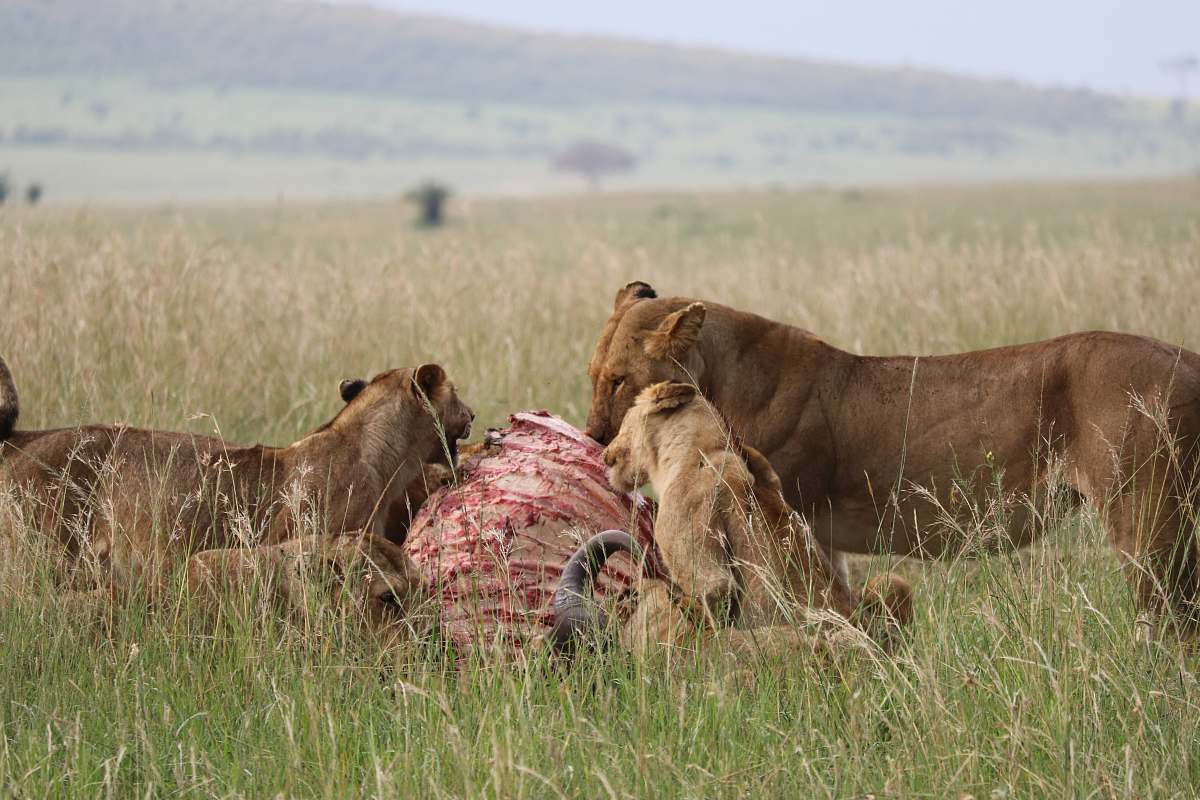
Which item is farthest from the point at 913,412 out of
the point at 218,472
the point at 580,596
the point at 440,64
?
the point at 440,64

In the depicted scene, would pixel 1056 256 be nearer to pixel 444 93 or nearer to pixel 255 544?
pixel 255 544

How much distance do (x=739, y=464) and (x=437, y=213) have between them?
1692 inches

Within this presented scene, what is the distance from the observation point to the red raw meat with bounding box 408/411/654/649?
4.46m

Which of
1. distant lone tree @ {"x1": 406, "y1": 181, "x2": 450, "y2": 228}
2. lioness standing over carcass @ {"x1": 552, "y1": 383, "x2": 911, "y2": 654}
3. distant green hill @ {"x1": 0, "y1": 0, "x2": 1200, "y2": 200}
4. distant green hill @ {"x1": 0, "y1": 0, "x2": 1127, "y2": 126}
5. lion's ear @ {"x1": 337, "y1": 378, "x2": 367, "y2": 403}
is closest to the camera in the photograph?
lioness standing over carcass @ {"x1": 552, "y1": 383, "x2": 911, "y2": 654}

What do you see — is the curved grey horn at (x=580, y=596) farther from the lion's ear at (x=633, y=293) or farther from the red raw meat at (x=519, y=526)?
the lion's ear at (x=633, y=293)

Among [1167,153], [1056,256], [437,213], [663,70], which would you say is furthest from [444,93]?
[1056,256]

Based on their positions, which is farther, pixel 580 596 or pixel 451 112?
pixel 451 112

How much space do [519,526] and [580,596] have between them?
647 millimetres

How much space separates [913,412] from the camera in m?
5.20

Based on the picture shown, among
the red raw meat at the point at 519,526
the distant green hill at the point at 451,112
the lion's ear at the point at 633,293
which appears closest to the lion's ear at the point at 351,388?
the red raw meat at the point at 519,526

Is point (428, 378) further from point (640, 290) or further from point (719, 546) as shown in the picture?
point (719, 546)

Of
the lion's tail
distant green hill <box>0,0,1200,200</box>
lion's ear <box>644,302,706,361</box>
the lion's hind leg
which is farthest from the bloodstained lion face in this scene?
distant green hill <box>0,0,1200,200</box>

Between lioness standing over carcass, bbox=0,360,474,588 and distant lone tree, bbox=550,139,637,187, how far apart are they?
116 meters

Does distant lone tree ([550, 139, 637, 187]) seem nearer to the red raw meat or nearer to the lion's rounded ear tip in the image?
the lion's rounded ear tip
